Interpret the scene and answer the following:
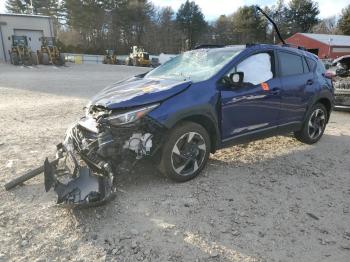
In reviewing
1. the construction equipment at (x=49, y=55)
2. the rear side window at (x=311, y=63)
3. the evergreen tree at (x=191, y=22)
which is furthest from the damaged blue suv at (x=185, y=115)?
the evergreen tree at (x=191, y=22)

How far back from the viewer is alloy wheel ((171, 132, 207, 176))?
14.6 feet

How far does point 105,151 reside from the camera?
3973 millimetres

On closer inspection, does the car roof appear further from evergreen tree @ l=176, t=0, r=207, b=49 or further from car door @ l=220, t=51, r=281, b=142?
evergreen tree @ l=176, t=0, r=207, b=49

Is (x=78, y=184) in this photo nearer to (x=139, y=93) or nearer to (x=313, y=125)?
(x=139, y=93)

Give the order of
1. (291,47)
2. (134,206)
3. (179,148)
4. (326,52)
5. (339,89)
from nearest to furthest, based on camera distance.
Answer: (134,206) < (179,148) < (291,47) < (339,89) < (326,52)

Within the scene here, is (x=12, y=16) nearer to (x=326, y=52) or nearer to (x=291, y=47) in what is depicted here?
(x=291, y=47)

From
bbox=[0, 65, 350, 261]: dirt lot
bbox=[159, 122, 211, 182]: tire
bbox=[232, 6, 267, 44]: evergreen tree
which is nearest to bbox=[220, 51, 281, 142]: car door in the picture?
bbox=[159, 122, 211, 182]: tire

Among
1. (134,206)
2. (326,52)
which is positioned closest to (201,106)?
(134,206)

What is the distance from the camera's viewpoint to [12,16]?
33500mm

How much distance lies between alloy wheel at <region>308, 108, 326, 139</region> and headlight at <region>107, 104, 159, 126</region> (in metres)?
3.52

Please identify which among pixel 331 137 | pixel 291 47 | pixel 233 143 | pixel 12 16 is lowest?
pixel 331 137

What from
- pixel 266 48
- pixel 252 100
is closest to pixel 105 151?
pixel 252 100

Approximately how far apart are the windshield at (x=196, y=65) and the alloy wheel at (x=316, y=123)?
85.0 inches

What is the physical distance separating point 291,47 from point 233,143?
7.38ft
